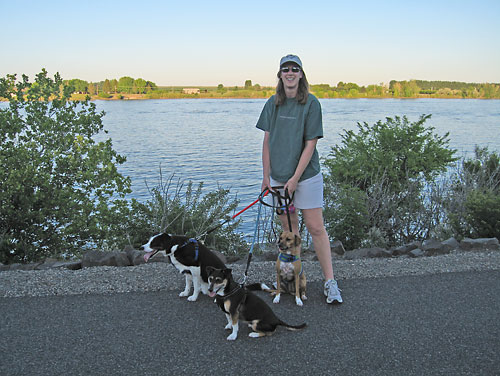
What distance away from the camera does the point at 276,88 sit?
4.91 m

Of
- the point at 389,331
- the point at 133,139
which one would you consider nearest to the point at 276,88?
the point at 389,331

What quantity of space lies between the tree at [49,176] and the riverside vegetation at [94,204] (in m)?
0.02

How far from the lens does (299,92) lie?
15.8 feet

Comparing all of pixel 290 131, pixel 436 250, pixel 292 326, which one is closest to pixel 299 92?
pixel 290 131

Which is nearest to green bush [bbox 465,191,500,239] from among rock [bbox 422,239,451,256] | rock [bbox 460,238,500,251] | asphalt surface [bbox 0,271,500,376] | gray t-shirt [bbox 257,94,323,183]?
rock [bbox 460,238,500,251]

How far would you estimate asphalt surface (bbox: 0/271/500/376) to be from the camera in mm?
3693

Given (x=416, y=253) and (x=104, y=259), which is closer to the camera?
(x=104, y=259)

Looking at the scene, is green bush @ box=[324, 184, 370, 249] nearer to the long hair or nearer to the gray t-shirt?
the gray t-shirt

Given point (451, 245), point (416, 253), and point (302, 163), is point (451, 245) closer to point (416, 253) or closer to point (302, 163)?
point (416, 253)

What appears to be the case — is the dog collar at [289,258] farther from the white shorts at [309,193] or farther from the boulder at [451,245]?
the boulder at [451,245]

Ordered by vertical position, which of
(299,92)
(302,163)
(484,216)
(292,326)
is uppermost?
(299,92)

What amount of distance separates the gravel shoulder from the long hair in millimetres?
2129

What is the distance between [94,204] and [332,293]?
19.9 feet

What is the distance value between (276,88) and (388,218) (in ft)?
20.3
